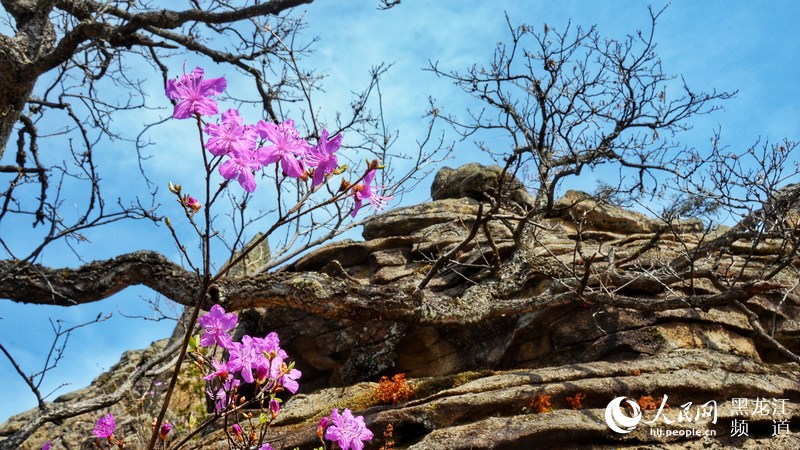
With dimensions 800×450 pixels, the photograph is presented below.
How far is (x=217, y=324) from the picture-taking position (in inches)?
132

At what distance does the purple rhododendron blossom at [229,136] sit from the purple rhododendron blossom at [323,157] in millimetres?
276

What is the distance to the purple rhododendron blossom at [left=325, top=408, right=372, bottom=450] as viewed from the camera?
4.10 metres

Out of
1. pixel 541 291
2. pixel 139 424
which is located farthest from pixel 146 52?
pixel 541 291

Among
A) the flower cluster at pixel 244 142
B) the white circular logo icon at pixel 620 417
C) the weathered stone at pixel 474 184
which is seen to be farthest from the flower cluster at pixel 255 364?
the weathered stone at pixel 474 184

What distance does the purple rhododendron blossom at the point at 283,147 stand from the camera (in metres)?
2.84

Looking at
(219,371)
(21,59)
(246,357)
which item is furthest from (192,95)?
(21,59)

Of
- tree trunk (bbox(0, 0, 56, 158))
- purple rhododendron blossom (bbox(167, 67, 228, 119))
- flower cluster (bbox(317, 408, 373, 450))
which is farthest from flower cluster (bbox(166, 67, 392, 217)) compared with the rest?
tree trunk (bbox(0, 0, 56, 158))

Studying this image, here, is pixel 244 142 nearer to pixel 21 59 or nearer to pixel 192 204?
pixel 192 204

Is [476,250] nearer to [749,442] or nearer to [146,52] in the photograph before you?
[749,442]

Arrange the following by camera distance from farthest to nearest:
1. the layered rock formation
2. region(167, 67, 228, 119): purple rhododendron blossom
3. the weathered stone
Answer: the weathered stone
the layered rock formation
region(167, 67, 228, 119): purple rhododendron blossom

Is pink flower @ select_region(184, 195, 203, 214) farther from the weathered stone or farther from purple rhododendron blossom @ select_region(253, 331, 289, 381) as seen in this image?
the weathered stone

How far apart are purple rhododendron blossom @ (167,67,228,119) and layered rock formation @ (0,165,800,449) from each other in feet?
9.57

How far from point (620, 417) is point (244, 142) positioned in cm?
486

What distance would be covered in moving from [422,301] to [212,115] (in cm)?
588
